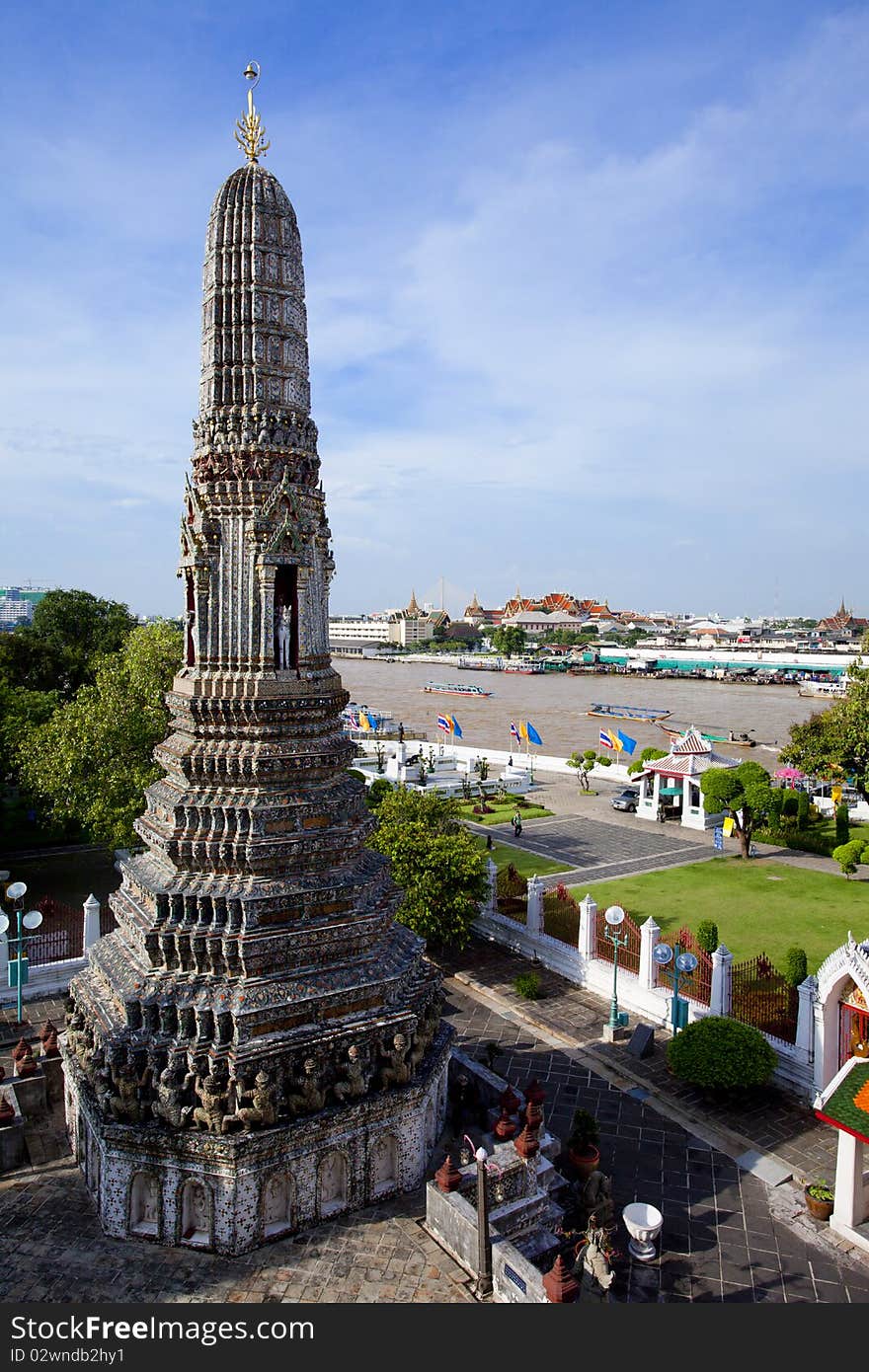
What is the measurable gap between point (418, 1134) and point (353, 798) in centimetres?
449

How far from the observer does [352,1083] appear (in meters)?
10.6

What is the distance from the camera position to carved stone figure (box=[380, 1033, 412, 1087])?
431 inches

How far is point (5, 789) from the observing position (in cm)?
2741

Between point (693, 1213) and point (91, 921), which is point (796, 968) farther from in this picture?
point (91, 921)

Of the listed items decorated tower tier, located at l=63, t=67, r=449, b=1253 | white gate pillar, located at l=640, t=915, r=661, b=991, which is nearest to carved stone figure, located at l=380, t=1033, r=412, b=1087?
decorated tower tier, located at l=63, t=67, r=449, b=1253

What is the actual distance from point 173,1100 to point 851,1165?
8.45m

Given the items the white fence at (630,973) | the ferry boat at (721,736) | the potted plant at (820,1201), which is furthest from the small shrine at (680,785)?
the potted plant at (820,1201)

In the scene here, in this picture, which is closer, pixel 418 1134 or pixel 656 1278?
pixel 656 1278

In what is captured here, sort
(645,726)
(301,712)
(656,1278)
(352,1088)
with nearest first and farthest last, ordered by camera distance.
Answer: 1. (656,1278)
2. (352,1088)
3. (301,712)
4. (645,726)

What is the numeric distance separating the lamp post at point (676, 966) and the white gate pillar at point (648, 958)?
3.00 ft

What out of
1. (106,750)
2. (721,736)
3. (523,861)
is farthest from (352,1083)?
(721,736)

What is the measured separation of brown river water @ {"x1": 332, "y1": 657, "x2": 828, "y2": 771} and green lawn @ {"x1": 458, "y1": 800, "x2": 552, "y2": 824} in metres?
17.0

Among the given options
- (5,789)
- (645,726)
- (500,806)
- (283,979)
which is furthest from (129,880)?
(645,726)

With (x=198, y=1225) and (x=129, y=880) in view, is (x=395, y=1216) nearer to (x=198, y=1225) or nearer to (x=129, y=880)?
(x=198, y=1225)
